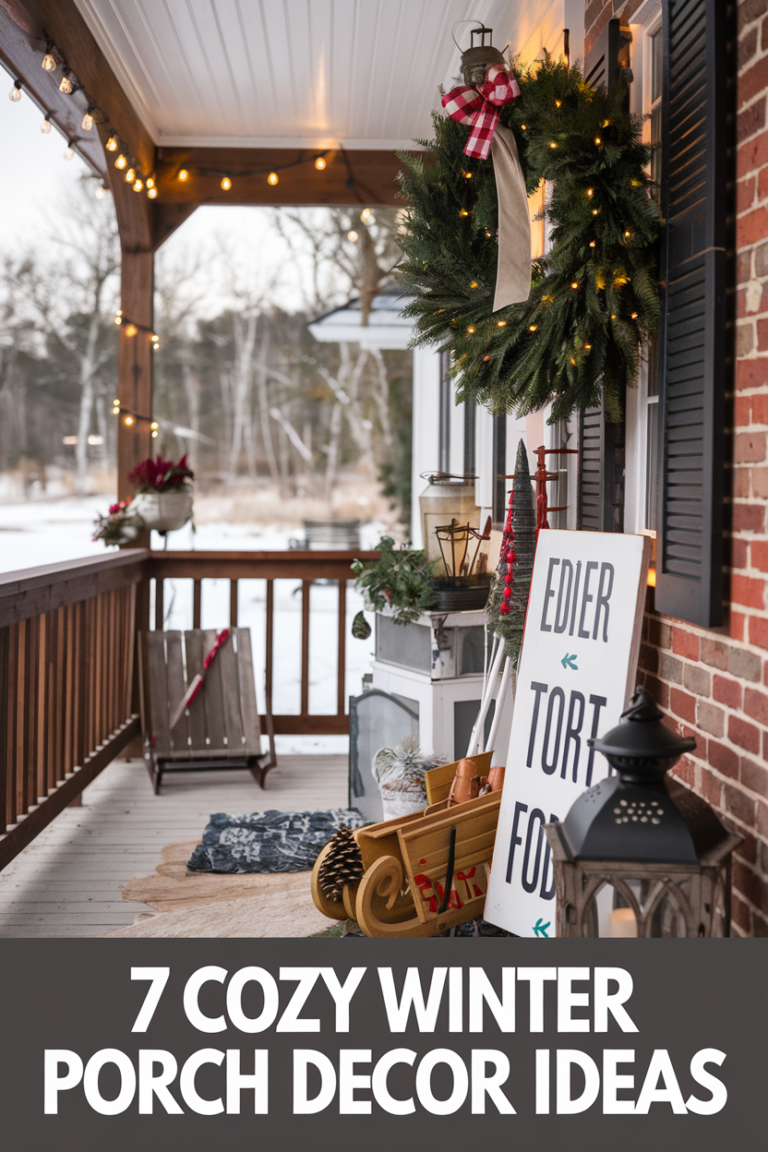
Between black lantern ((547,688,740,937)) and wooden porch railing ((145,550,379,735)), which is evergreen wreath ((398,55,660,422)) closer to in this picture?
black lantern ((547,688,740,937))

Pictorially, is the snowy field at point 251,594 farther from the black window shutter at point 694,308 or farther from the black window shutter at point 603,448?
the black window shutter at point 694,308

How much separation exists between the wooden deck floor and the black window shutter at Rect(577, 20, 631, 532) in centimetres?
178

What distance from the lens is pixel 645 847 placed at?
150 cm

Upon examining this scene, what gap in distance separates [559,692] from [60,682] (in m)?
2.05

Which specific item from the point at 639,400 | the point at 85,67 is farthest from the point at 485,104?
the point at 85,67

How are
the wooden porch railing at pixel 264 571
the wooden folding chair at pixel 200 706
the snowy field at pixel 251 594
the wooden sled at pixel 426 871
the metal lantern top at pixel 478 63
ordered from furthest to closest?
the snowy field at pixel 251 594 → the wooden porch railing at pixel 264 571 → the wooden folding chair at pixel 200 706 → the metal lantern top at pixel 478 63 → the wooden sled at pixel 426 871

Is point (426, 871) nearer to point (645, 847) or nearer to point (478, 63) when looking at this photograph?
point (645, 847)

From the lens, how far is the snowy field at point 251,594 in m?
7.09

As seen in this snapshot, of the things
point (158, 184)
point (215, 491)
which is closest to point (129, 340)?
point (158, 184)

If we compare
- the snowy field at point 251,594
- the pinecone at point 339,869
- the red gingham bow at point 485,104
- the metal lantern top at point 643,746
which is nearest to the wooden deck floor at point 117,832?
the pinecone at point 339,869

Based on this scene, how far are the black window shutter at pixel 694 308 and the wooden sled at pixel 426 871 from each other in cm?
70

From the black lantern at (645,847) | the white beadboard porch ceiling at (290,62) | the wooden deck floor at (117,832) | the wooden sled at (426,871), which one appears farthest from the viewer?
the white beadboard porch ceiling at (290,62)

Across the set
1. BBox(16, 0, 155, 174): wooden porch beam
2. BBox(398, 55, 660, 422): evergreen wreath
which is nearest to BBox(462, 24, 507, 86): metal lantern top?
BBox(398, 55, 660, 422): evergreen wreath

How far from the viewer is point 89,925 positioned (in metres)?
2.73
